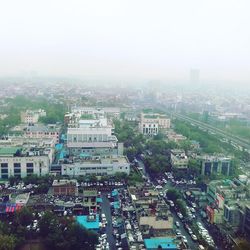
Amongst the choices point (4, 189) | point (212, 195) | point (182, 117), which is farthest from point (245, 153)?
point (182, 117)

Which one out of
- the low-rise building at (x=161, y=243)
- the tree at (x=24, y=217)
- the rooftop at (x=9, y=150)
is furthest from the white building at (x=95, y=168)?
the low-rise building at (x=161, y=243)

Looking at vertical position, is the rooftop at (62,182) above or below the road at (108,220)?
above

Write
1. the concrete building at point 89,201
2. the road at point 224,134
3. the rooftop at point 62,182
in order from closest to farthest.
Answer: the concrete building at point 89,201 < the rooftop at point 62,182 < the road at point 224,134

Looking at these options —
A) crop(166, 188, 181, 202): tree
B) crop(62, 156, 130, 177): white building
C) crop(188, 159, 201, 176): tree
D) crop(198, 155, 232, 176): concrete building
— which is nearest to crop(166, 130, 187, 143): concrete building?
crop(188, 159, 201, 176): tree

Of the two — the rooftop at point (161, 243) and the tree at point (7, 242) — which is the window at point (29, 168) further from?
the rooftop at point (161, 243)

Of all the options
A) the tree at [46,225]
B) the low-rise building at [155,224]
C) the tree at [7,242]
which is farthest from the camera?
the low-rise building at [155,224]

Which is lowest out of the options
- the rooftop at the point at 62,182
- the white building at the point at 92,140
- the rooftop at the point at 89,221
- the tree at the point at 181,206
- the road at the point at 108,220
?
the road at the point at 108,220

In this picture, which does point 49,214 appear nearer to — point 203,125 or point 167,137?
point 167,137
